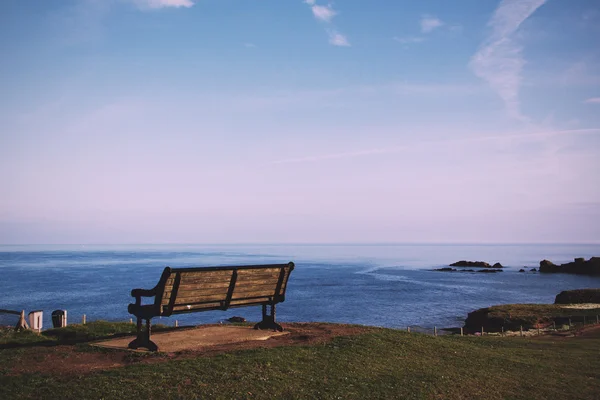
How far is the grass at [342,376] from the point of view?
857 centimetres

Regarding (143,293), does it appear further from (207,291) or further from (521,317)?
(521,317)

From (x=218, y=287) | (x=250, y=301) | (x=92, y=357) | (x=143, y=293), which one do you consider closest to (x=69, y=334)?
(x=143, y=293)

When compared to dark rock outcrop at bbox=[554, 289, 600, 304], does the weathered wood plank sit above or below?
above

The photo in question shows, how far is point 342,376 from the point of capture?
10195 mm

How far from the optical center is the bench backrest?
38.5 ft

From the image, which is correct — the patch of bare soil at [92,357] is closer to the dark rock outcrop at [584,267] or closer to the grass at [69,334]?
the grass at [69,334]

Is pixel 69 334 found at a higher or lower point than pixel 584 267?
higher

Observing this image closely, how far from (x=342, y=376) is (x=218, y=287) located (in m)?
4.49

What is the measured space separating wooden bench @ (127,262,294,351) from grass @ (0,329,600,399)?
1732mm

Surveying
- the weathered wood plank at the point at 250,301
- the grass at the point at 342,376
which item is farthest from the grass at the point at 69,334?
the weathered wood plank at the point at 250,301

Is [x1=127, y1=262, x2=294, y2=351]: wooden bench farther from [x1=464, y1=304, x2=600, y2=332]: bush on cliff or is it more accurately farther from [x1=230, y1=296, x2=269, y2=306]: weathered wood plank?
[x1=464, y1=304, x2=600, y2=332]: bush on cliff

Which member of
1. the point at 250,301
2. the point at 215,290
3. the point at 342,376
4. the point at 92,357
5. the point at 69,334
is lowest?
the point at 69,334

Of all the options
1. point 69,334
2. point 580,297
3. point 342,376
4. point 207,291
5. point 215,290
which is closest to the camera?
point 342,376

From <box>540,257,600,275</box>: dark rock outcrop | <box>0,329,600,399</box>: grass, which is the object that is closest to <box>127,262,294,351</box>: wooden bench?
<box>0,329,600,399</box>: grass
